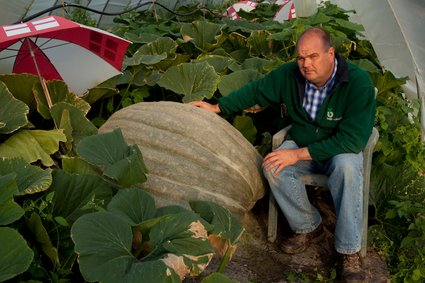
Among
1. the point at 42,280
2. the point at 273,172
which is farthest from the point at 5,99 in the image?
the point at 273,172

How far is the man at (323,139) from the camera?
3322mm

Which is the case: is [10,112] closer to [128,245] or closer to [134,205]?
[134,205]

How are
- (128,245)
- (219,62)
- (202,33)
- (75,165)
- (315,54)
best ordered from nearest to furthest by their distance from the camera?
(128,245)
(315,54)
(75,165)
(219,62)
(202,33)

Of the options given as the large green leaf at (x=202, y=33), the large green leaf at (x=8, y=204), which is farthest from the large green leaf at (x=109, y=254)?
the large green leaf at (x=202, y=33)

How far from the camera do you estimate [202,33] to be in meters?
5.66

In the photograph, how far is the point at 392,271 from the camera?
365 cm

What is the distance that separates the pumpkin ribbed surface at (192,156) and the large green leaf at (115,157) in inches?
15.6

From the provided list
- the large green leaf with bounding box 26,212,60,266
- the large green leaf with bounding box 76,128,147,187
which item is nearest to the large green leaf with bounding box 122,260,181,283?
the large green leaf with bounding box 26,212,60,266

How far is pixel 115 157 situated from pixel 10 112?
856 millimetres

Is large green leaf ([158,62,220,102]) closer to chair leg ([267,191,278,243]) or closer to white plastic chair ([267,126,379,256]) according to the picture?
white plastic chair ([267,126,379,256])

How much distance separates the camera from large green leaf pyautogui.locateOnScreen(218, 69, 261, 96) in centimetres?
440

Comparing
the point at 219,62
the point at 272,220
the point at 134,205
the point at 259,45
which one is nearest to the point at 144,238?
the point at 134,205

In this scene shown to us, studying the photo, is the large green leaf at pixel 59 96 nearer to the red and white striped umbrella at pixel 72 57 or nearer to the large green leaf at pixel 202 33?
the red and white striped umbrella at pixel 72 57

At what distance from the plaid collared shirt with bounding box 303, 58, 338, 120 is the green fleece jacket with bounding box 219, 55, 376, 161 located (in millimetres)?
26
